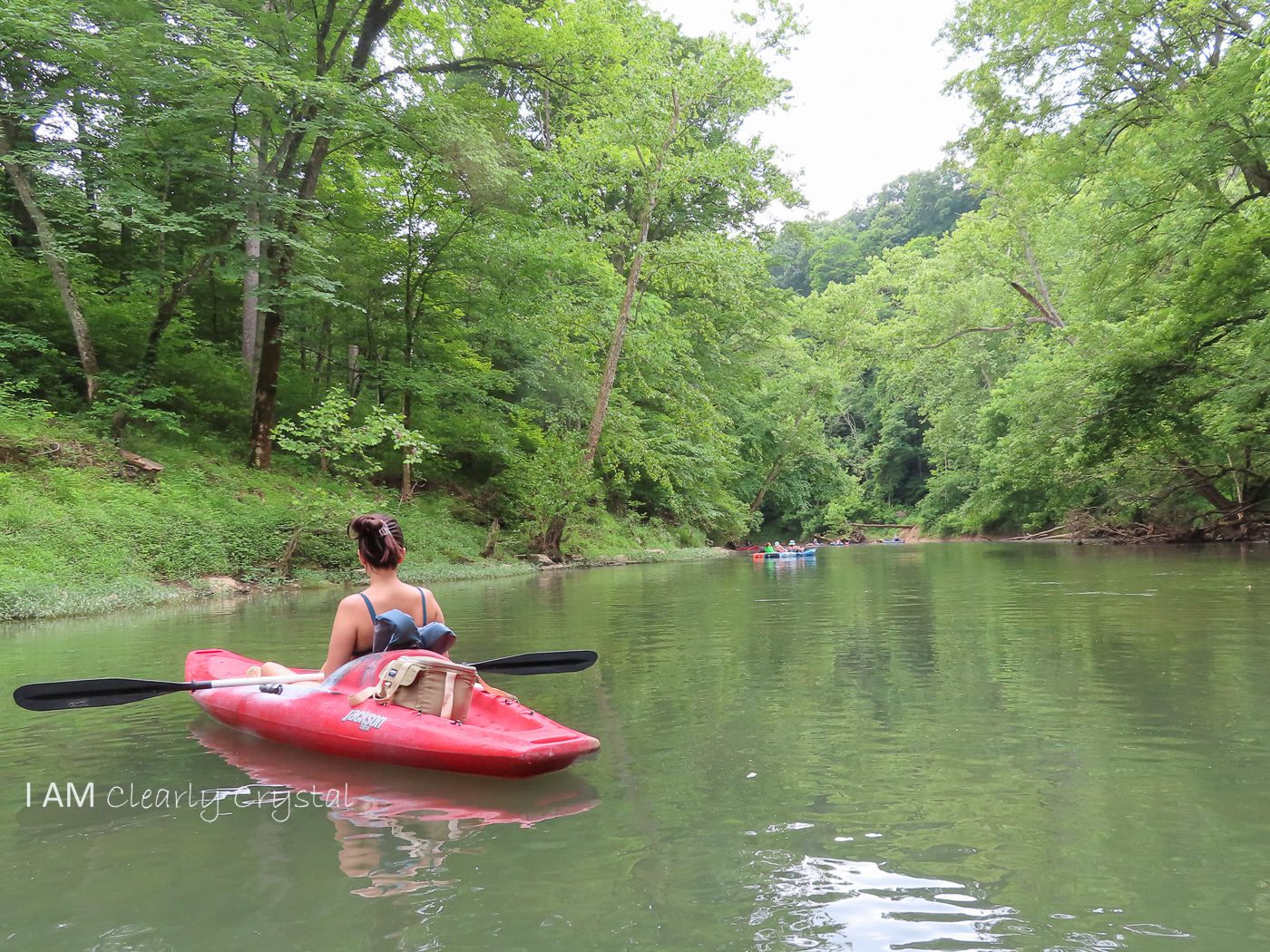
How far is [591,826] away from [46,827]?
7.08 ft

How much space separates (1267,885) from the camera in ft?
7.82

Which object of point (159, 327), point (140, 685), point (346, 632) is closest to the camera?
point (346, 632)

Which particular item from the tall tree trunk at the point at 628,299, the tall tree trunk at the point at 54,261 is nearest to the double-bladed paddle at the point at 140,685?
the tall tree trunk at the point at 54,261

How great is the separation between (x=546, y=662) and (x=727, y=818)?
2078 millimetres

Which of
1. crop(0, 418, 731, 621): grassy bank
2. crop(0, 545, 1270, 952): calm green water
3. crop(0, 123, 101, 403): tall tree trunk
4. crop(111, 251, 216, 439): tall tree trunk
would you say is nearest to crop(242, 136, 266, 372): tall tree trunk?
crop(111, 251, 216, 439): tall tree trunk

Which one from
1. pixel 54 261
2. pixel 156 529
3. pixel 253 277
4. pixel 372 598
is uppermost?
pixel 253 277

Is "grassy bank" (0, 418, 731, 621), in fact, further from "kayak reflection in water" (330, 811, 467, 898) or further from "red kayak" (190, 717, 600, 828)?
"kayak reflection in water" (330, 811, 467, 898)

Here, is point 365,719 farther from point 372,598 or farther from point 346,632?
point 372,598

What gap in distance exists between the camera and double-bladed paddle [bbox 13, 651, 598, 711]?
4.14 meters

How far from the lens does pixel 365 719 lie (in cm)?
391

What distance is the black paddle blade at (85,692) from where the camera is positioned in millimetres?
4102

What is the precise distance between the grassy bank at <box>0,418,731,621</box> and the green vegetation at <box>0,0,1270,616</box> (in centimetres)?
7

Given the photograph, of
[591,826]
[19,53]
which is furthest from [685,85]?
[591,826]

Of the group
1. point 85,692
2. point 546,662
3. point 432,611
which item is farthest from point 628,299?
point 85,692
